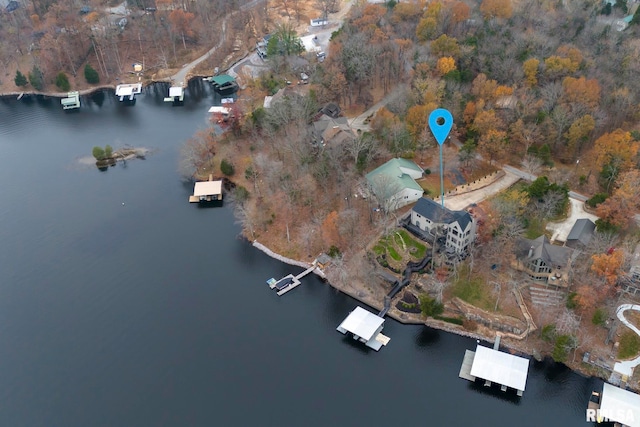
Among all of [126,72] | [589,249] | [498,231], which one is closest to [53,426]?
[498,231]

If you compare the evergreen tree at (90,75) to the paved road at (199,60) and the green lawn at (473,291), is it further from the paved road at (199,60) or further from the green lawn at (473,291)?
the green lawn at (473,291)

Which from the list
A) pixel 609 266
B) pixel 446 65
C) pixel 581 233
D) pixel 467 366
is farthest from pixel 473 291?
pixel 446 65

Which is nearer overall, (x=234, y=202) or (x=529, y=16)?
(x=234, y=202)

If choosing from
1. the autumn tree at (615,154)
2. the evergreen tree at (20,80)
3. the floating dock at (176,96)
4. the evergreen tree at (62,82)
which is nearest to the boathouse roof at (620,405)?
the autumn tree at (615,154)

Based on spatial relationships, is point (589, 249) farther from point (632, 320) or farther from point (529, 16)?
point (529, 16)

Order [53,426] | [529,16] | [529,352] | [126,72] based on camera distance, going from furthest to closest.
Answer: [126,72]
[529,16]
[529,352]
[53,426]

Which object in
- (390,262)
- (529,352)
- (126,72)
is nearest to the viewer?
(529,352)
